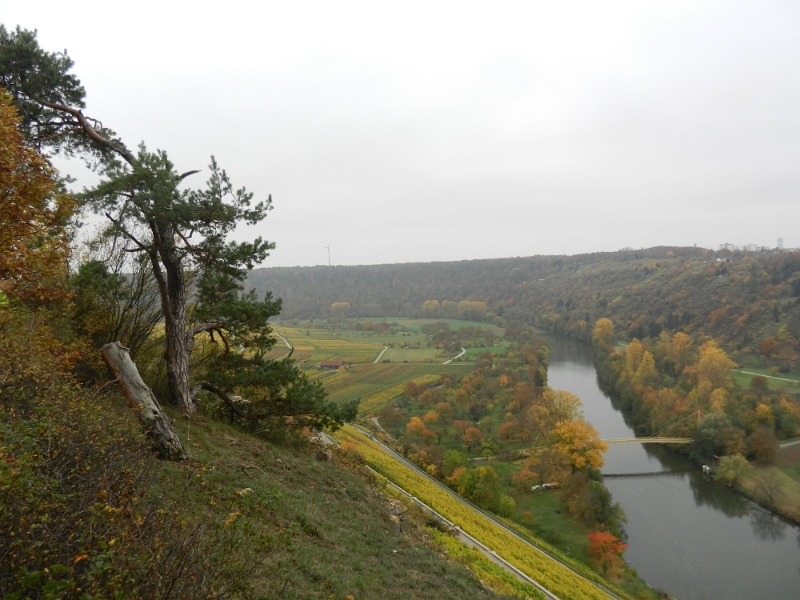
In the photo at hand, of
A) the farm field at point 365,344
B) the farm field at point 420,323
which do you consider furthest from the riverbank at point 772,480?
the farm field at point 420,323

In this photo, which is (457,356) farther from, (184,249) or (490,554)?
(184,249)

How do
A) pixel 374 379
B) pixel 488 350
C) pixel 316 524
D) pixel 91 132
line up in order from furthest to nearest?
pixel 488 350 → pixel 374 379 → pixel 91 132 → pixel 316 524

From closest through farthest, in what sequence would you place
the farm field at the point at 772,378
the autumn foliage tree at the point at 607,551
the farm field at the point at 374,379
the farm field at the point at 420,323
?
1. the autumn foliage tree at the point at 607,551
2. the farm field at the point at 374,379
3. the farm field at the point at 772,378
4. the farm field at the point at 420,323

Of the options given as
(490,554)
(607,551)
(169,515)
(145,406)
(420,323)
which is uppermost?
(145,406)

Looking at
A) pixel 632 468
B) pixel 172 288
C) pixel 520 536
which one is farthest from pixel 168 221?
pixel 632 468

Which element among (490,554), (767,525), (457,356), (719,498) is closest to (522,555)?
(490,554)

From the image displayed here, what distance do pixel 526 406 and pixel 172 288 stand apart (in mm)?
32891

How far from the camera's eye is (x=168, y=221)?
7.71 metres

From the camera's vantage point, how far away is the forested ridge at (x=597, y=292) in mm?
60562

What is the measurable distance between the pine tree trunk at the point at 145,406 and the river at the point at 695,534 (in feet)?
65.1

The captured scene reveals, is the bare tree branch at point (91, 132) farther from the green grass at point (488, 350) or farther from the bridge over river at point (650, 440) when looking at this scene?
the green grass at point (488, 350)

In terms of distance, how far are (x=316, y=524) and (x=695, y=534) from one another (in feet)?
77.1

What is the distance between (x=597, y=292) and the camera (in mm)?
101938

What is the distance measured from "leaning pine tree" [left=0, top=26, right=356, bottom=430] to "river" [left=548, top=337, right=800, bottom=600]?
1782 centimetres
